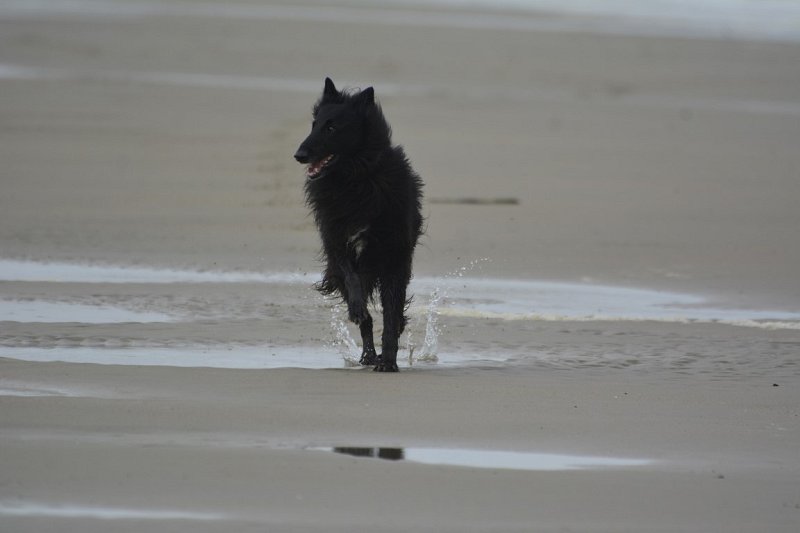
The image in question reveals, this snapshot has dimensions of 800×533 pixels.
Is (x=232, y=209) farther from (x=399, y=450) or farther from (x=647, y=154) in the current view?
(x=399, y=450)

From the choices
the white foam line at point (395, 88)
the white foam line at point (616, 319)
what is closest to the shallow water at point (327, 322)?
the white foam line at point (616, 319)

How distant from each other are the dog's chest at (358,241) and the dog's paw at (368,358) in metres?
0.55

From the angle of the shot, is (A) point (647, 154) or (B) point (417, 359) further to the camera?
(A) point (647, 154)

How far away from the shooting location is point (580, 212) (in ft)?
45.6

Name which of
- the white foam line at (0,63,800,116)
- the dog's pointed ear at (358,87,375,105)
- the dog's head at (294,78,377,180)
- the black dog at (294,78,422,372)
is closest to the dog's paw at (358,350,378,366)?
the black dog at (294,78,422,372)

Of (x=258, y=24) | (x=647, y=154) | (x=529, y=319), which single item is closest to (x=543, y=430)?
(x=529, y=319)

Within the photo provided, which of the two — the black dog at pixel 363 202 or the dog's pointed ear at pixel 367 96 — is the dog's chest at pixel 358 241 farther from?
the dog's pointed ear at pixel 367 96

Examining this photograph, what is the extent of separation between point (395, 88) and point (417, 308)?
45.0 ft

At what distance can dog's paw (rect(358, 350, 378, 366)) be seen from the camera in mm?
8078

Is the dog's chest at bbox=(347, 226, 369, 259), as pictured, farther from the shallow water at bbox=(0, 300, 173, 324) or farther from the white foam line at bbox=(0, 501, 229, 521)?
the white foam line at bbox=(0, 501, 229, 521)

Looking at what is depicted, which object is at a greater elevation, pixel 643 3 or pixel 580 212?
pixel 643 3

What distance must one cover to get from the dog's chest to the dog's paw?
21.5 inches

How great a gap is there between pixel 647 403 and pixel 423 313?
3030 mm

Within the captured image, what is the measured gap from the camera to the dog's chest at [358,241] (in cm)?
794
